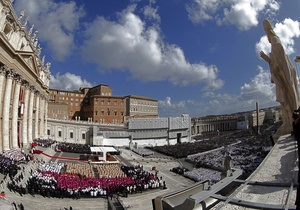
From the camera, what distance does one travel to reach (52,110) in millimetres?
79500

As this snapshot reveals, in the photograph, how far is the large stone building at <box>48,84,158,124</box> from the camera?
8319 centimetres

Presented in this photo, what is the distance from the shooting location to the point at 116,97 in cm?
9094

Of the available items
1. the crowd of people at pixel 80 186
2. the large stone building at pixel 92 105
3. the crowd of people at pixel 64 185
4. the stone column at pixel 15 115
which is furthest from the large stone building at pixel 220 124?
Result: the crowd of people at pixel 64 185

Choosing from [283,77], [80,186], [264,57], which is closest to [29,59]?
[80,186]

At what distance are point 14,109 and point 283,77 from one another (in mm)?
33758

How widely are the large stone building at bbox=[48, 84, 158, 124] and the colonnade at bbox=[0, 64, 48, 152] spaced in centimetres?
3597

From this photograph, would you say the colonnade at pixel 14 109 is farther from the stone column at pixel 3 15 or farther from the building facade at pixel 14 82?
the stone column at pixel 3 15

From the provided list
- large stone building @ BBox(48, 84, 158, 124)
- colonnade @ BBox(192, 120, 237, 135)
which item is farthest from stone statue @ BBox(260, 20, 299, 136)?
colonnade @ BBox(192, 120, 237, 135)

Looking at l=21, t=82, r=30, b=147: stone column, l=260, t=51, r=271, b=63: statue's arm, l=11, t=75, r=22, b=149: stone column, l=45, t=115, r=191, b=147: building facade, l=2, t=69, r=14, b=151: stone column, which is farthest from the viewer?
l=45, t=115, r=191, b=147: building facade

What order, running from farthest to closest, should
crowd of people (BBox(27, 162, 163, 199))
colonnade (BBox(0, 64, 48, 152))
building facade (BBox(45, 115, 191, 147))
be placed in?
1. building facade (BBox(45, 115, 191, 147))
2. colonnade (BBox(0, 64, 48, 152))
3. crowd of people (BBox(27, 162, 163, 199))

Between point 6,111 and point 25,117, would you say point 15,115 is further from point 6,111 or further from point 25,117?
point 25,117

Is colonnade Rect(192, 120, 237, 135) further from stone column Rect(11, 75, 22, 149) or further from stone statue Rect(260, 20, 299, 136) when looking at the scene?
stone statue Rect(260, 20, 299, 136)

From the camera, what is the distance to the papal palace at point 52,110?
1240 inches

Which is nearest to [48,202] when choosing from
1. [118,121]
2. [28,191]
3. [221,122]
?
[28,191]
